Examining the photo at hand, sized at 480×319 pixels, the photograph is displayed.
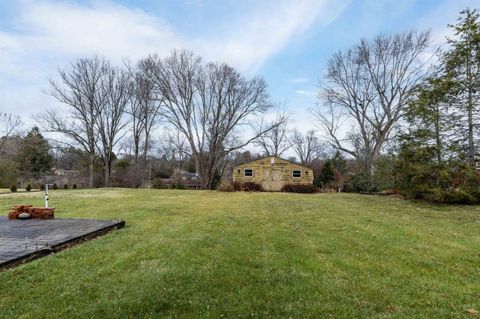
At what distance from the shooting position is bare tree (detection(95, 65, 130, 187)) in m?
27.6

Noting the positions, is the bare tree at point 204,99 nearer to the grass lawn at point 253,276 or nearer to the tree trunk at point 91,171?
the tree trunk at point 91,171

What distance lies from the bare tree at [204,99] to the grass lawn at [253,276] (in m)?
21.8

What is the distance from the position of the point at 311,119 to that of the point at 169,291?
27.4m

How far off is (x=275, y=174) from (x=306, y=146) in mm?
18782

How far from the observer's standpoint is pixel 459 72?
1164 cm

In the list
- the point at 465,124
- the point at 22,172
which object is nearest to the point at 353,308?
the point at 465,124

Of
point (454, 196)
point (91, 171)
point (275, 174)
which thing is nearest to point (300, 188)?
point (275, 174)

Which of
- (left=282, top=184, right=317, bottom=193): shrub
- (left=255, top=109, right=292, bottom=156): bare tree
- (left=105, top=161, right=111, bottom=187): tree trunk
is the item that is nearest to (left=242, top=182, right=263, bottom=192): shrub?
(left=282, top=184, right=317, bottom=193): shrub

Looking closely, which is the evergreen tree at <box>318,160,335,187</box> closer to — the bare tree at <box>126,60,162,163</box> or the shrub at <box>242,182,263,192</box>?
the shrub at <box>242,182,263,192</box>

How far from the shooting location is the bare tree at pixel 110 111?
27.6m

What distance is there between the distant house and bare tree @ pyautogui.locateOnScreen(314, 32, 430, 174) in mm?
4767

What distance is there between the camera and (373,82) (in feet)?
77.8

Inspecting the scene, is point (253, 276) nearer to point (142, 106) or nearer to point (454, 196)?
Answer: point (454, 196)

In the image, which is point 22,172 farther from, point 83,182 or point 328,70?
point 328,70
